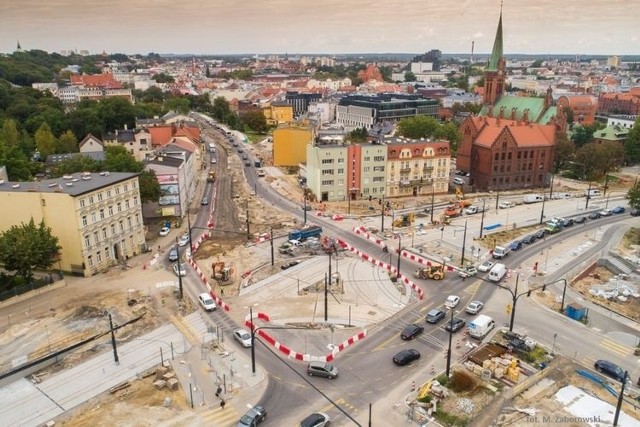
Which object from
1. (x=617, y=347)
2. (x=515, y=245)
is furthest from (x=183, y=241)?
(x=617, y=347)

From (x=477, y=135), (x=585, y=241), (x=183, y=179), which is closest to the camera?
(x=585, y=241)

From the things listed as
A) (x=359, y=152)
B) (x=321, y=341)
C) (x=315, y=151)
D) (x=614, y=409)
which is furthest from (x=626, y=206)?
(x=321, y=341)

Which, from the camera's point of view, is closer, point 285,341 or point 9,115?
point 285,341

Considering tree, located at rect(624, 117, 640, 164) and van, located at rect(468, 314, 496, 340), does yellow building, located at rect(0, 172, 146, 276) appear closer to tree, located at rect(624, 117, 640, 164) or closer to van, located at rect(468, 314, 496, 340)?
van, located at rect(468, 314, 496, 340)

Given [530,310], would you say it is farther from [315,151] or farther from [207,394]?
[315,151]

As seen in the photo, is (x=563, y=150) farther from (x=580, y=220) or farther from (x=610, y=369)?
(x=610, y=369)

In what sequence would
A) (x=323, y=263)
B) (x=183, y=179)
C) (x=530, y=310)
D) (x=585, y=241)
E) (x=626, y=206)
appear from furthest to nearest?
(x=626, y=206) < (x=183, y=179) < (x=585, y=241) < (x=323, y=263) < (x=530, y=310)

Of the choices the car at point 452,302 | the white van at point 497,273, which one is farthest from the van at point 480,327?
the white van at point 497,273
